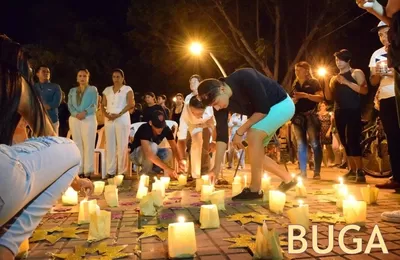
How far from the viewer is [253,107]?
461cm

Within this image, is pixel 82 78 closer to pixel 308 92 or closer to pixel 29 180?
pixel 308 92

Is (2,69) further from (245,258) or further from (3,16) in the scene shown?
(3,16)

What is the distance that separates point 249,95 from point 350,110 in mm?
2478

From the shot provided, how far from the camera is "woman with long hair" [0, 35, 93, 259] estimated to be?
164 cm

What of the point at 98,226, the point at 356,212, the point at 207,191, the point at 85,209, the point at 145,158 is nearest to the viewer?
the point at 98,226

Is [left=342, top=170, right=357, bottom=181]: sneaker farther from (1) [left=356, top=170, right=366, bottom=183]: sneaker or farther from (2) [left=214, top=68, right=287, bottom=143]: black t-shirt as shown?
(2) [left=214, top=68, right=287, bottom=143]: black t-shirt

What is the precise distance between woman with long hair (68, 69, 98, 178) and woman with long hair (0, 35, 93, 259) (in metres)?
5.38

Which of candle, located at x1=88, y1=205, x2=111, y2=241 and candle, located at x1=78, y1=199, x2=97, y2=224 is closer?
candle, located at x1=88, y1=205, x2=111, y2=241

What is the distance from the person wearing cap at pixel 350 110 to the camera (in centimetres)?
614

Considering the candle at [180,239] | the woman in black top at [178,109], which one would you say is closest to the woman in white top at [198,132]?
the woman in black top at [178,109]

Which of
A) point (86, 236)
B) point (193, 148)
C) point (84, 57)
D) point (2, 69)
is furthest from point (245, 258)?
point (84, 57)

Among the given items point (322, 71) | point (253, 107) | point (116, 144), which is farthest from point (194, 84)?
point (322, 71)

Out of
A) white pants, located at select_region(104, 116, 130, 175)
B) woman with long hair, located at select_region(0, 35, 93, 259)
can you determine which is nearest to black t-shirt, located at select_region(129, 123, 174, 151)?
white pants, located at select_region(104, 116, 130, 175)

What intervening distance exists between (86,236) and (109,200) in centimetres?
132
